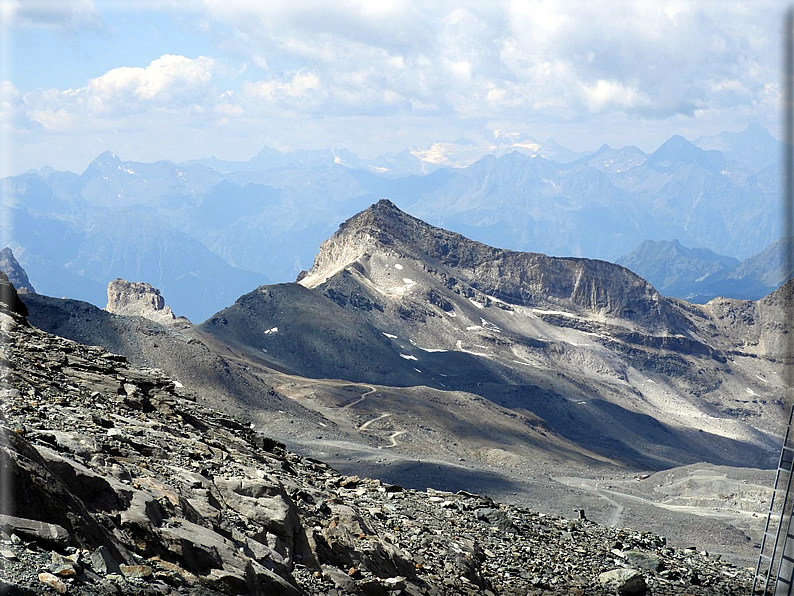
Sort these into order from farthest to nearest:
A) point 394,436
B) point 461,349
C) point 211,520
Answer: point 461,349 < point 394,436 < point 211,520

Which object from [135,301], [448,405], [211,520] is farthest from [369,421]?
[135,301]

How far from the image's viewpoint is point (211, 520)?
1420cm

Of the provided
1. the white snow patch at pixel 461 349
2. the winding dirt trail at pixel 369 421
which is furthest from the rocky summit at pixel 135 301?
the winding dirt trail at pixel 369 421

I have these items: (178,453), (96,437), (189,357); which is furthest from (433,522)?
(189,357)

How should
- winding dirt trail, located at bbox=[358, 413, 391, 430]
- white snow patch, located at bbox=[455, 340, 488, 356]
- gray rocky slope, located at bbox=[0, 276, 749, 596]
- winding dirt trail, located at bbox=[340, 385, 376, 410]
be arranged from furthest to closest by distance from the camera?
white snow patch, located at bbox=[455, 340, 488, 356]
winding dirt trail, located at bbox=[340, 385, 376, 410]
winding dirt trail, located at bbox=[358, 413, 391, 430]
gray rocky slope, located at bbox=[0, 276, 749, 596]

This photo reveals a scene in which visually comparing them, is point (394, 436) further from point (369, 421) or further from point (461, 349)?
point (461, 349)

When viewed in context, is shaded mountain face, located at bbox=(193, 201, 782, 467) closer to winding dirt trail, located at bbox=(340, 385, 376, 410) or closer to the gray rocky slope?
winding dirt trail, located at bbox=(340, 385, 376, 410)

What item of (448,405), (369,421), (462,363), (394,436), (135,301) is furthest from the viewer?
(135,301)

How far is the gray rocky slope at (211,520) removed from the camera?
9930 mm

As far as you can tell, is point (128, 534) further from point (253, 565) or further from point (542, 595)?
point (542, 595)

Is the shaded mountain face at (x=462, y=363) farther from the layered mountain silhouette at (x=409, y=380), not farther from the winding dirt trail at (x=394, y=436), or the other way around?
the winding dirt trail at (x=394, y=436)

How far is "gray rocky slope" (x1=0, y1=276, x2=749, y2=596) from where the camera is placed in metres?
9.93

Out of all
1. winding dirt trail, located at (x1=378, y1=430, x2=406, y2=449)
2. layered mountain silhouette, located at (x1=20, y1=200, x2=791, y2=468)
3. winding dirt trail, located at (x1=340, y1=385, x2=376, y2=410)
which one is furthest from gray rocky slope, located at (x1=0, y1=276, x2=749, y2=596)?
winding dirt trail, located at (x1=340, y1=385, x2=376, y2=410)

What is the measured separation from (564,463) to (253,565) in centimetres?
9715
